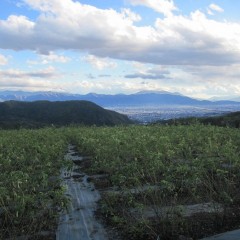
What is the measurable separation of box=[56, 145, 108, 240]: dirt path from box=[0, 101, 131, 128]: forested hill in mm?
126314

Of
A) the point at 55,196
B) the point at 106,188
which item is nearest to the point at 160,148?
the point at 106,188

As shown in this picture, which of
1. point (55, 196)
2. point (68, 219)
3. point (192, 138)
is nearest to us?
point (55, 196)

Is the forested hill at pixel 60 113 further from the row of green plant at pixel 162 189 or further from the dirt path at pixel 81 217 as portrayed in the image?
the dirt path at pixel 81 217

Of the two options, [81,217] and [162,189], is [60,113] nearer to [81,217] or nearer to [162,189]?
[81,217]

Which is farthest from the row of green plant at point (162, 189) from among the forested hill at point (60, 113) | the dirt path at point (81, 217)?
the forested hill at point (60, 113)

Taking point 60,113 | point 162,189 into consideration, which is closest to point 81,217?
point 162,189

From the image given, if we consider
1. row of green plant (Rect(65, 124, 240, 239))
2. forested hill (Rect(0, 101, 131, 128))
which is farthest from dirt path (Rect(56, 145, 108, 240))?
forested hill (Rect(0, 101, 131, 128))

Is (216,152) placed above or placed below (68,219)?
above

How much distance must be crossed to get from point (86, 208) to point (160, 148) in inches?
244

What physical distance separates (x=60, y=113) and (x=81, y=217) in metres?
149

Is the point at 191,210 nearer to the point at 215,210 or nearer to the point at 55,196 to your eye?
the point at 215,210

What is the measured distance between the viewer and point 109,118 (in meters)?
150

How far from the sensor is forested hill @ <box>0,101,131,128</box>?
14425cm

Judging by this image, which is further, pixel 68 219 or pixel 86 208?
pixel 86 208
